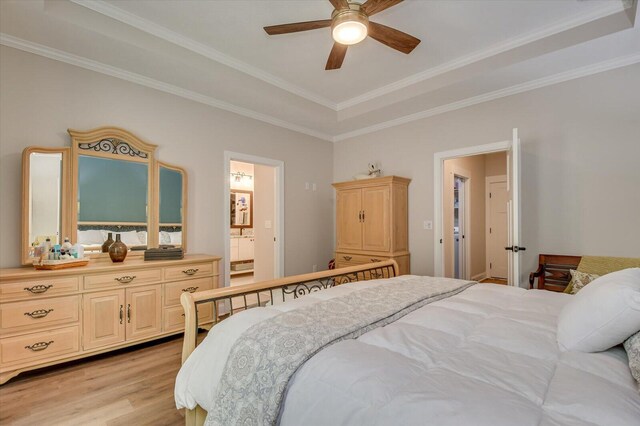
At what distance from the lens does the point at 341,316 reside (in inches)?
54.0

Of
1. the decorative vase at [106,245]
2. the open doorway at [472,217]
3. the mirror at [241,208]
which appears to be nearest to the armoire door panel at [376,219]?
the open doorway at [472,217]

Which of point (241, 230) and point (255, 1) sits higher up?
point (255, 1)

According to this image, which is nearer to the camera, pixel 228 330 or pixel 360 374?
pixel 360 374

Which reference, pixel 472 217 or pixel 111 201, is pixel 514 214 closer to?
pixel 472 217

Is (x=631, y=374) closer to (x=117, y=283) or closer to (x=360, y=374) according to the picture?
(x=360, y=374)

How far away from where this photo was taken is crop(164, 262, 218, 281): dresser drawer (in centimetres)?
297

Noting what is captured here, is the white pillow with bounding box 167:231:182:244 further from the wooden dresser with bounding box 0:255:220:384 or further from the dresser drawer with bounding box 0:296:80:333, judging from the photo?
the dresser drawer with bounding box 0:296:80:333

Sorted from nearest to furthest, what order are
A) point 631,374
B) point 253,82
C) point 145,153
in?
point 631,374 → point 145,153 → point 253,82

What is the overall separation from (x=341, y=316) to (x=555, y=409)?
0.78 metres

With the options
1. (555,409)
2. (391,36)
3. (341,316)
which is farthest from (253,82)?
(555,409)

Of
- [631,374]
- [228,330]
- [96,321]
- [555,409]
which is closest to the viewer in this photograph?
[555,409]

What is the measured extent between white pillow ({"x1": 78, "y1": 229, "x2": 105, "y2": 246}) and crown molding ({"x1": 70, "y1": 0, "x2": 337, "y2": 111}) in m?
1.87

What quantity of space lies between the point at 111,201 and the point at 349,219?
9.31 ft

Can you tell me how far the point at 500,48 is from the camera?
2961mm
